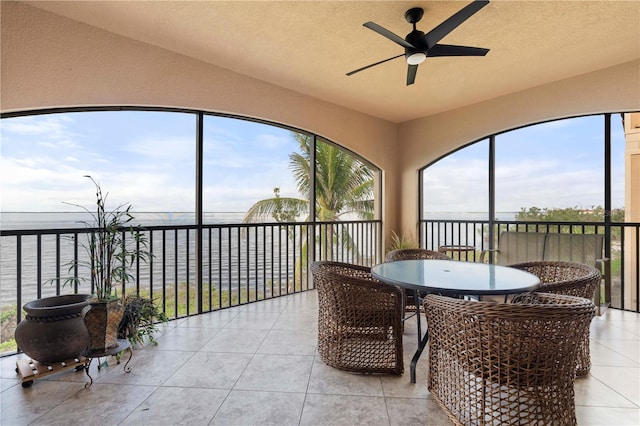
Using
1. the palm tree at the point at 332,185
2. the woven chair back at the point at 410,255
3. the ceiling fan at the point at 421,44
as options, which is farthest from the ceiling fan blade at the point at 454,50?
the palm tree at the point at 332,185

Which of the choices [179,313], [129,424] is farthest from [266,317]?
[129,424]

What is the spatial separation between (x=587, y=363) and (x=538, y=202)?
271 cm

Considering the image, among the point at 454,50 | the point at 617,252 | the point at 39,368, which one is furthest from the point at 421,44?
the point at 617,252

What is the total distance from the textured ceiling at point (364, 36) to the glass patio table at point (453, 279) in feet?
6.66

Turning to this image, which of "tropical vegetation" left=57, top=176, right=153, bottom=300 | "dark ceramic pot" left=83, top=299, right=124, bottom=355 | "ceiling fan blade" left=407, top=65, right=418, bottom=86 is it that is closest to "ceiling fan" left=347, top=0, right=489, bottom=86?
"ceiling fan blade" left=407, top=65, right=418, bottom=86

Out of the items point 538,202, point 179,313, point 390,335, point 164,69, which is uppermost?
point 164,69

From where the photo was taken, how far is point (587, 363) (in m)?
2.15

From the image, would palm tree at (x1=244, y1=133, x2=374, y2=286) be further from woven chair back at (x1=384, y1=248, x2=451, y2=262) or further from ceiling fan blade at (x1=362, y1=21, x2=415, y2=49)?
ceiling fan blade at (x1=362, y1=21, x2=415, y2=49)

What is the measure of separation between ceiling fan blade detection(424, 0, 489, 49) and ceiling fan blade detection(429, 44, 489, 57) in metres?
0.09

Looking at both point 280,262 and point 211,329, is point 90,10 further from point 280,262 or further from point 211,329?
point 280,262

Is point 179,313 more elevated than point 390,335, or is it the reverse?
point 390,335

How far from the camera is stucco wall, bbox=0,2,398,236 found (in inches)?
91.3

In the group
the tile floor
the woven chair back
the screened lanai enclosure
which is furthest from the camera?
the woven chair back

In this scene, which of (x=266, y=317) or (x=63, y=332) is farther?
(x=266, y=317)
